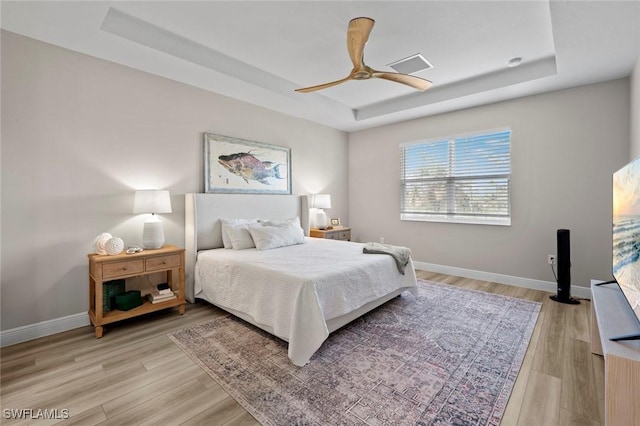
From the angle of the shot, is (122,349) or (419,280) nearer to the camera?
(122,349)

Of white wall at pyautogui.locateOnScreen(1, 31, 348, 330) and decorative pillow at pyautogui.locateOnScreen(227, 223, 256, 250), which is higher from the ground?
white wall at pyautogui.locateOnScreen(1, 31, 348, 330)

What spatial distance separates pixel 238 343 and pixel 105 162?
2257 millimetres

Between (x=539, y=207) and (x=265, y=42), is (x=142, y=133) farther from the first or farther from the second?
(x=539, y=207)

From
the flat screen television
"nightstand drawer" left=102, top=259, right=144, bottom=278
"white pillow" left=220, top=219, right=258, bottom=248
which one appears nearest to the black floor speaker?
the flat screen television

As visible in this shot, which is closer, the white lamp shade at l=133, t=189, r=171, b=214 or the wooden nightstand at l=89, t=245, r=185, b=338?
the wooden nightstand at l=89, t=245, r=185, b=338

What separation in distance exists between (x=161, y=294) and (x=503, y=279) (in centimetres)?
444

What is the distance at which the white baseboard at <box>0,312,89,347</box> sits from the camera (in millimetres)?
2412

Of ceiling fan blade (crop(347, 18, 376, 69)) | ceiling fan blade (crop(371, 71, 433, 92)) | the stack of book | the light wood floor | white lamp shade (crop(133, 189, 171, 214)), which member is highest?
ceiling fan blade (crop(347, 18, 376, 69))

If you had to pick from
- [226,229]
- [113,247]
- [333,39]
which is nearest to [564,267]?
[333,39]

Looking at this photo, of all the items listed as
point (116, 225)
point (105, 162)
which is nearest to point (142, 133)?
point (105, 162)

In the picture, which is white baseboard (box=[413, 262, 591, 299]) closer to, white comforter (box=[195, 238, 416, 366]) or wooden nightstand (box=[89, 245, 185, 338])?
white comforter (box=[195, 238, 416, 366])

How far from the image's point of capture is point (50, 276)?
8.63 feet

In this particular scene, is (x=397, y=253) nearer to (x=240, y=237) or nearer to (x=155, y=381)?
Answer: (x=240, y=237)

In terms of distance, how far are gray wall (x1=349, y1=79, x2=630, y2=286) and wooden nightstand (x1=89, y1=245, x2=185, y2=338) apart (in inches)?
147
